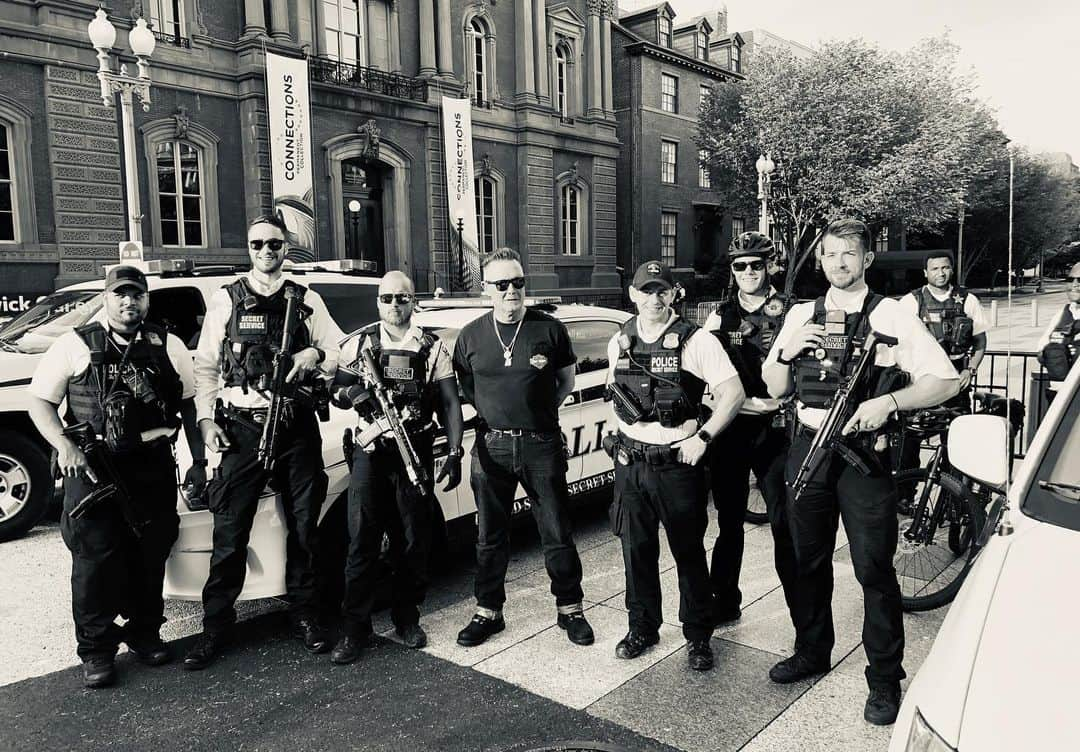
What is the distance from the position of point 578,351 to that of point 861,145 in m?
26.0

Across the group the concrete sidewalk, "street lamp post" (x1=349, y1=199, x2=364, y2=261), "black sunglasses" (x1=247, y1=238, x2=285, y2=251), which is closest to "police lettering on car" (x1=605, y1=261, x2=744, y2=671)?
the concrete sidewalk

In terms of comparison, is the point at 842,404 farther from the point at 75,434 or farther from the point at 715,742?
the point at 75,434

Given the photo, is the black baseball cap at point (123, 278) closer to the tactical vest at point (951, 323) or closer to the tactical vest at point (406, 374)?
the tactical vest at point (406, 374)

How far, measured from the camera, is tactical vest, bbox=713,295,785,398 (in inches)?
186

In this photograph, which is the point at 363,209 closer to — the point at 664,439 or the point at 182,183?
the point at 182,183

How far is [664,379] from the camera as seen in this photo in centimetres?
399

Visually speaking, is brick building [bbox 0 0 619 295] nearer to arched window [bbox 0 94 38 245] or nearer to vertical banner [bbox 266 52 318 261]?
arched window [bbox 0 94 38 245]

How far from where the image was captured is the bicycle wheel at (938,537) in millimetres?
4867

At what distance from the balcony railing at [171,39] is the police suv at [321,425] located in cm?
1362

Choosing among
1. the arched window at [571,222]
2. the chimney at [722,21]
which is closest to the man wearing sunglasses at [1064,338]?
the arched window at [571,222]

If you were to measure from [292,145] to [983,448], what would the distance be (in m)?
19.4

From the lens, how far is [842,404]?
3.48 metres

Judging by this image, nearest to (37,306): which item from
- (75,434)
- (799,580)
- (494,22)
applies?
(75,434)

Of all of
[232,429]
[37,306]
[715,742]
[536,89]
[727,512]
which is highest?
[536,89]
